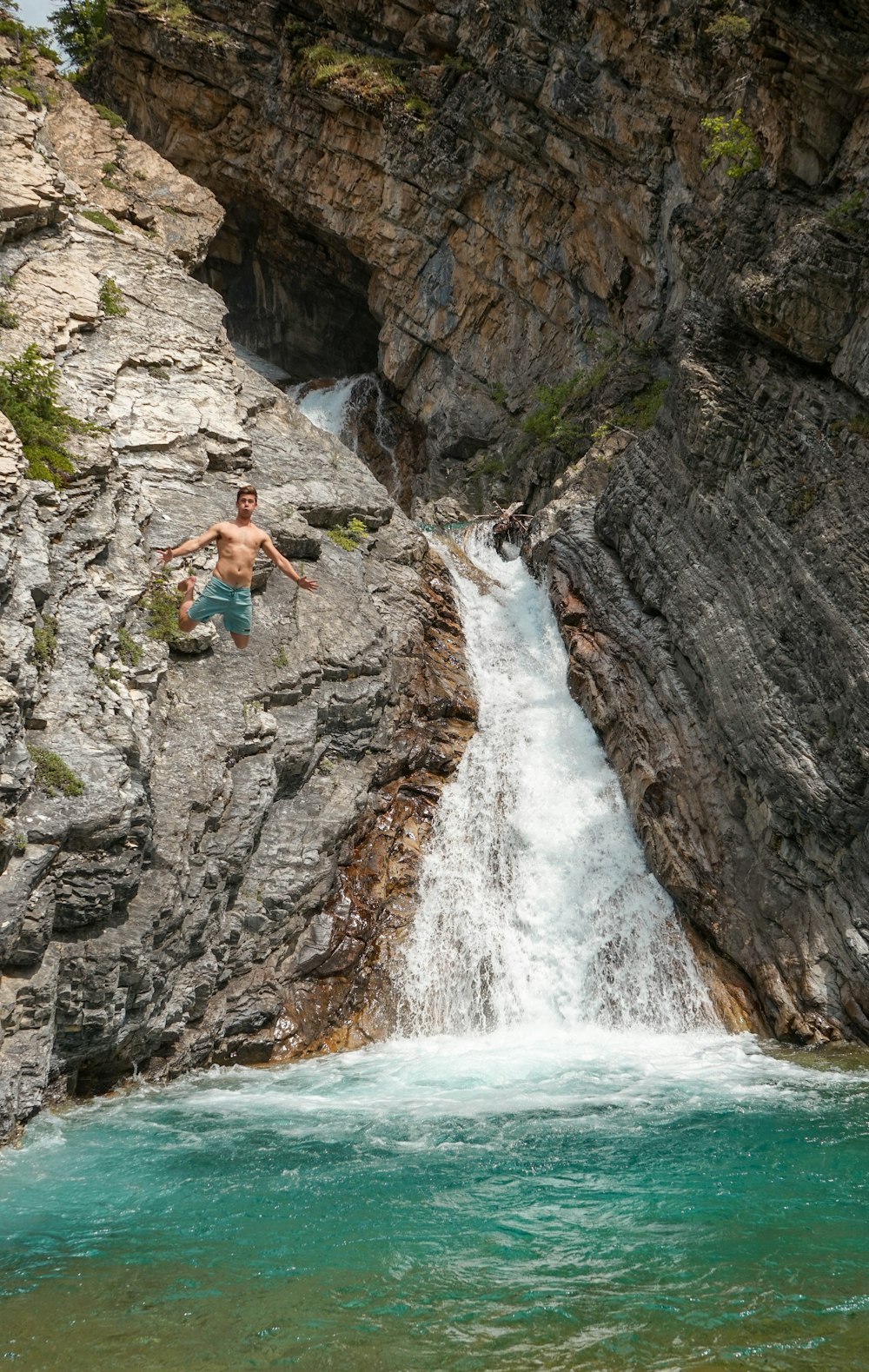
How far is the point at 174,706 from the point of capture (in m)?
12.2

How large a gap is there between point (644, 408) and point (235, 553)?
1425cm

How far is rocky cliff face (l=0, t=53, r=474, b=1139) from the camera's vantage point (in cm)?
967

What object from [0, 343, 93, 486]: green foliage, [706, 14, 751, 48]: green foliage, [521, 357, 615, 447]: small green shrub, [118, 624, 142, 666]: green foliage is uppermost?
[706, 14, 751, 48]: green foliage

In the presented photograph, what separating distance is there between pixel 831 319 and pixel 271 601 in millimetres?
8443

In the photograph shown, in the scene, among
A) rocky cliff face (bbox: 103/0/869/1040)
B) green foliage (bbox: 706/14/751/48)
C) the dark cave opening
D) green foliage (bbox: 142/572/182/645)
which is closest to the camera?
green foliage (bbox: 142/572/182/645)

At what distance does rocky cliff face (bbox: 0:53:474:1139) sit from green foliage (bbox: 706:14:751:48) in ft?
33.4

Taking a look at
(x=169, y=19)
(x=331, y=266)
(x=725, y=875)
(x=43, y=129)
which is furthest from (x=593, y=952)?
(x=169, y=19)

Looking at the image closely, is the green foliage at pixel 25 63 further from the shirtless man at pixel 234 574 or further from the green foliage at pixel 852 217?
the green foliage at pixel 852 217

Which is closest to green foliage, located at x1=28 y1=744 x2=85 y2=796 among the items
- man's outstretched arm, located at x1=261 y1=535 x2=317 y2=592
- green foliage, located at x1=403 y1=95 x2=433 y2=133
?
man's outstretched arm, located at x1=261 y1=535 x2=317 y2=592

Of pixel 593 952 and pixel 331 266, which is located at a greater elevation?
pixel 331 266

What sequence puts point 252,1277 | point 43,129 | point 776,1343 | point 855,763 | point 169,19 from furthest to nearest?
1. point 169,19
2. point 43,129
3. point 855,763
4. point 252,1277
5. point 776,1343

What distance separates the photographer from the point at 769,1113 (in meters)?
9.16

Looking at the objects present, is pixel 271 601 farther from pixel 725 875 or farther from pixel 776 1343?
pixel 776 1343

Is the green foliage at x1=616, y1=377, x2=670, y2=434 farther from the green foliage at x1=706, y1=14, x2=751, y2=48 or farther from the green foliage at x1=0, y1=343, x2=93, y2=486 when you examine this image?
the green foliage at x1=0, y1=343, x2=93, y2=486
